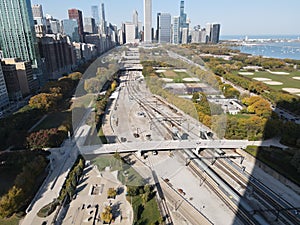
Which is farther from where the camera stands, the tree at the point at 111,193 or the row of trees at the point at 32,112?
the row of trees at the point at 32,112

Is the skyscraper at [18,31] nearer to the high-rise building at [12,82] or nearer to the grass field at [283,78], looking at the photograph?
the high-rise building at [12,82]

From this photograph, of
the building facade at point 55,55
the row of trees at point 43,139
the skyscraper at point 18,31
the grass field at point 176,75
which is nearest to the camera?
the row of trees at point 43,139

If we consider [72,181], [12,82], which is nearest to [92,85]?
[12,82]

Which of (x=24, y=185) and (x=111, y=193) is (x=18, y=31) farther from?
(x=111, y=193)

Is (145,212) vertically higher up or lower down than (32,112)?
lower down

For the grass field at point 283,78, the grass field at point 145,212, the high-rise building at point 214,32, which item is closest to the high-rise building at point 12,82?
the grass field at point 145,212

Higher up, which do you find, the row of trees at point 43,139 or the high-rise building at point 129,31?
the high-rise building at point 129,31
